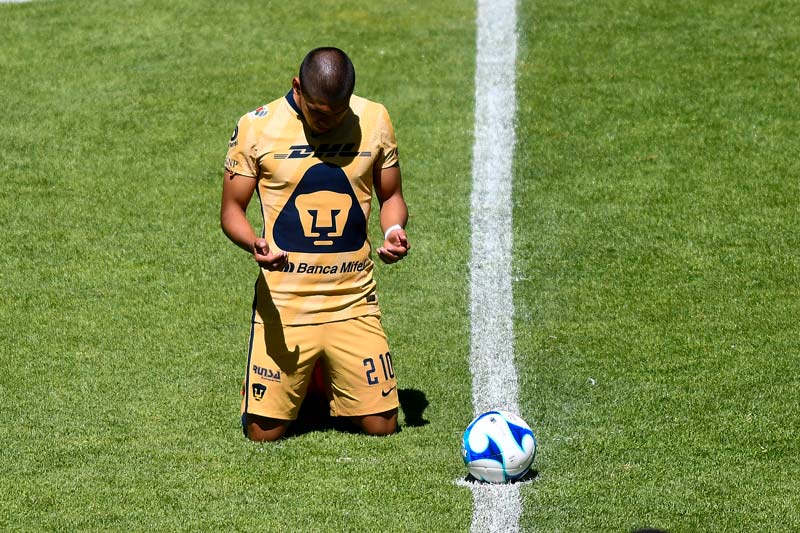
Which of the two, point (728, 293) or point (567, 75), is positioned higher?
point (567, 75)

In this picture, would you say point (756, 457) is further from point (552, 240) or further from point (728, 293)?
point (552, 240)

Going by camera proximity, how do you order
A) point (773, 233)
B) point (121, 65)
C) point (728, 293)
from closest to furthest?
1. point (728, 293)
2. point (773, 233)
3. point (121, 65)

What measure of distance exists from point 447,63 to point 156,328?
4898mm

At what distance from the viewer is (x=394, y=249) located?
6.50 meters

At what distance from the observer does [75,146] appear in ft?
35.3

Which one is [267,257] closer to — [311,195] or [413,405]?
[311,195]

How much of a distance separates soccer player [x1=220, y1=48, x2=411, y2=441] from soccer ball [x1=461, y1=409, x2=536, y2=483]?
31.3 inches

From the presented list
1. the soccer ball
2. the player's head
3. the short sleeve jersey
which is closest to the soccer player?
the short sleeve jersey

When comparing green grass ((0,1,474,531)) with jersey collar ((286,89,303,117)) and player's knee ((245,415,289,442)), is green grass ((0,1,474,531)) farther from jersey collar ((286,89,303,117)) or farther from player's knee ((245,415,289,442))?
jersey collar ((286,89,303,117))

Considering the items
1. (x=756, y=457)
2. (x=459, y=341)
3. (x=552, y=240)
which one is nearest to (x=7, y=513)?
(x=459, y=341)

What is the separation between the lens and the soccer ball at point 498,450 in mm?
6203

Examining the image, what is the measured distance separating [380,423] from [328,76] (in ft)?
6.36

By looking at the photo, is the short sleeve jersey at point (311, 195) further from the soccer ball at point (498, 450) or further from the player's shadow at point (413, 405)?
the soccer ball at point (498, 450)

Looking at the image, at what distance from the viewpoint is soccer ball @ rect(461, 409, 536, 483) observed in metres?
6.20
